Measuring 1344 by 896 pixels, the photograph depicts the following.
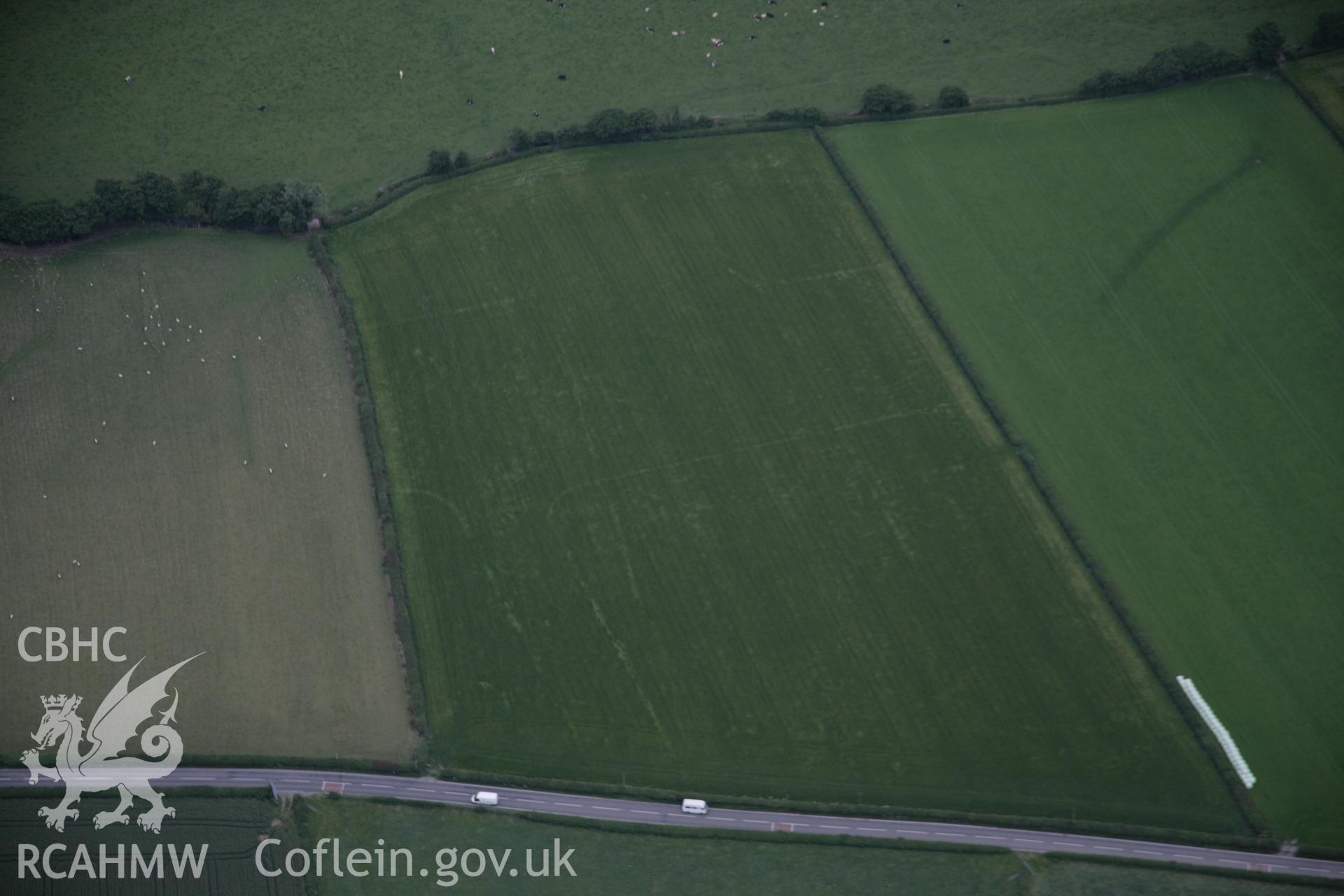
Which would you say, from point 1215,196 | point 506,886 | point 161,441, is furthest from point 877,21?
point 506,886

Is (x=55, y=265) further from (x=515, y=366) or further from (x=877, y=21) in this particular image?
(x=877, y=21)

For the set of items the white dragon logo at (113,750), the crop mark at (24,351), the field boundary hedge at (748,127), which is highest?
the field boundary hedge at (748,127)

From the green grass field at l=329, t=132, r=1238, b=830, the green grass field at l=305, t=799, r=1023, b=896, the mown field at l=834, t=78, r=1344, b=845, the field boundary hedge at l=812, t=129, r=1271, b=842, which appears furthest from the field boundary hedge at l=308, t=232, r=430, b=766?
the mown field at l=834, t=78, r=1344, b=845

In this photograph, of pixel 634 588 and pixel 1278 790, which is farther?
pixel 634 588

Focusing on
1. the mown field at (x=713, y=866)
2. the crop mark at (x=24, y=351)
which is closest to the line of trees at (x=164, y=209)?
the crop mark at (x=24, y=351)

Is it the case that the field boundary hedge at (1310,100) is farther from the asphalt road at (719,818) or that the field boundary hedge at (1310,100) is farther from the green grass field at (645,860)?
the green grass field at (645,860)

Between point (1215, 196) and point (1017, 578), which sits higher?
point (1215, 196)
